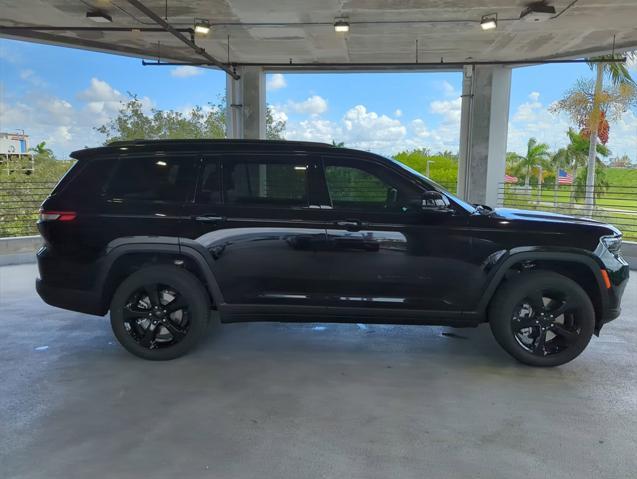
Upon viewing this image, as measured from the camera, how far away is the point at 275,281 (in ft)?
12.1

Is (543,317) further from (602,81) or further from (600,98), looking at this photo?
(602,81)

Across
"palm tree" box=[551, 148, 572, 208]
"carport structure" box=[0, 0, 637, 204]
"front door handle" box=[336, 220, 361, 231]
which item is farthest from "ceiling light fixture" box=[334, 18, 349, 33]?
"palm tree" box=[551, 148, 572, 208]

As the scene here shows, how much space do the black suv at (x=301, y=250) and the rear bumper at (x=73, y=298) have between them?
10mm

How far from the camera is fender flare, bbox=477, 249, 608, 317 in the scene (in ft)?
11.7

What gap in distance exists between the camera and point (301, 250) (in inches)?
143

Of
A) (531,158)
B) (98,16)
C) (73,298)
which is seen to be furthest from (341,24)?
(531,158)

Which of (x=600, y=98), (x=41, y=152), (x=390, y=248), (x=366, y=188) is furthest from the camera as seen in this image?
(x=600, y=98)

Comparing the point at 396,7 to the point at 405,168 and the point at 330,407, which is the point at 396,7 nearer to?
the point at 405,168

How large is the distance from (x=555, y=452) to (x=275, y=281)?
2.21 metres

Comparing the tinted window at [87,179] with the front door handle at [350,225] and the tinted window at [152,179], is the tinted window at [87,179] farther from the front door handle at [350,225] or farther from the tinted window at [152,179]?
the front door handle at [350,225]

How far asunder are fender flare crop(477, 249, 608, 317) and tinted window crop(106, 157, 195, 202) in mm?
2553

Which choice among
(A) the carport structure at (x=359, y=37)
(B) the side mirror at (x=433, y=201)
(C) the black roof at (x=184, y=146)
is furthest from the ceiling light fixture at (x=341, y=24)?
(B) the side mirror at (x=433, y=201)

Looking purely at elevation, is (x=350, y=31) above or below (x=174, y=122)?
above

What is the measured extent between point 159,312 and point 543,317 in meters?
3.14
